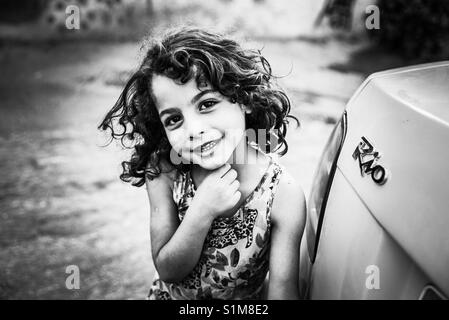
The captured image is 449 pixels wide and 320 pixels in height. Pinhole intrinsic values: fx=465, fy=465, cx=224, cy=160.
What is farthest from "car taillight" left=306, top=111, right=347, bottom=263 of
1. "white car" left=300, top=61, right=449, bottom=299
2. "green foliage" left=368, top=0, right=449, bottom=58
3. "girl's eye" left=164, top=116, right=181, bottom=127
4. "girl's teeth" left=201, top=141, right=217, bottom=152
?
"green foliage" left=368, top=0, right=449, bottom=58

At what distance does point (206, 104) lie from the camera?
135 cm

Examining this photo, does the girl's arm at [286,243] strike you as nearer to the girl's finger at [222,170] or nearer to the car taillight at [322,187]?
the car taillight at [322,187]

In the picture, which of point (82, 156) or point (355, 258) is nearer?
point (355, 258)

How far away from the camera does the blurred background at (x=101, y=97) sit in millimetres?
2762

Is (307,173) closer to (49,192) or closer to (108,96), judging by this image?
(49,192)

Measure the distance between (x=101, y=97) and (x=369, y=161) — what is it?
4110 mm

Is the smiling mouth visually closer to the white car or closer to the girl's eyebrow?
the girl's eyebrow

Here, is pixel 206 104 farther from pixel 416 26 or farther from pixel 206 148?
pixel 416 26

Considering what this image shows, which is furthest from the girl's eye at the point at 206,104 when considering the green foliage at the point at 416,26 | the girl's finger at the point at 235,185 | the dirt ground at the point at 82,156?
the green foliage at the point at 416,26

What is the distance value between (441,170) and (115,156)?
3481 millimetres

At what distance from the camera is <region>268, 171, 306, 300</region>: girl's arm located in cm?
143

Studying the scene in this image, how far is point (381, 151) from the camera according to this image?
1144 mm

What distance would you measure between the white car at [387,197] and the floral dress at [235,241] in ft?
0.53

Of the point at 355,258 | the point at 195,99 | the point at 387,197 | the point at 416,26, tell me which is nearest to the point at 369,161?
the point at 387,197
